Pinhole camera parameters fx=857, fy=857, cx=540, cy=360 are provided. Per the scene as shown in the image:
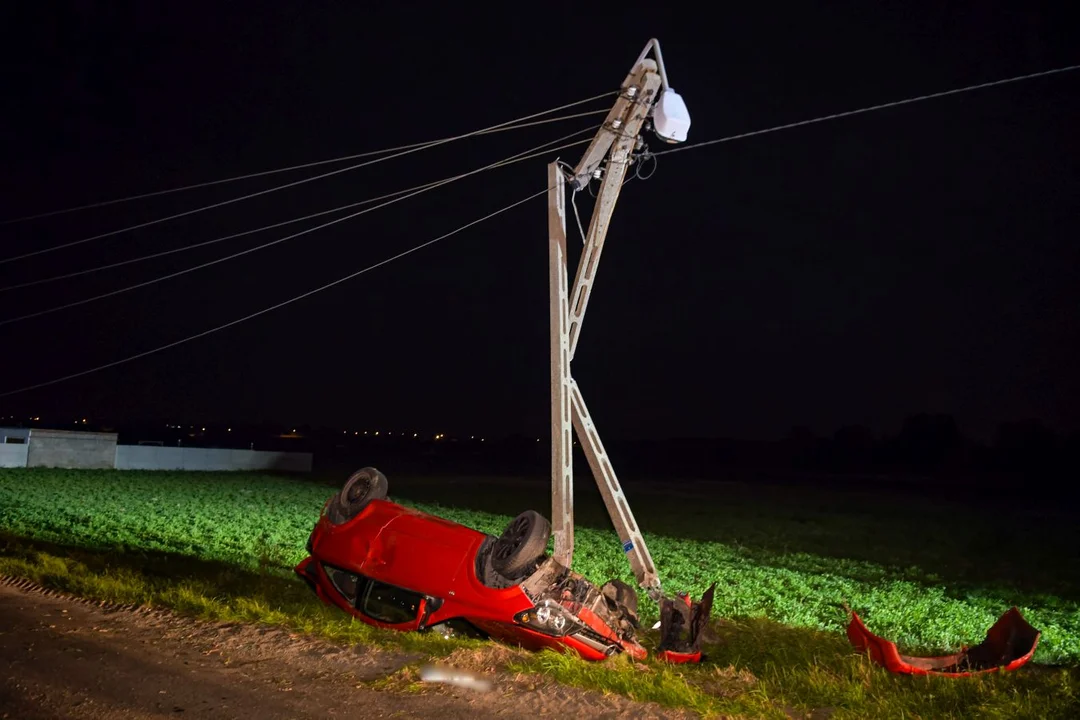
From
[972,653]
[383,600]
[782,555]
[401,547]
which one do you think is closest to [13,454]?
[782,555]

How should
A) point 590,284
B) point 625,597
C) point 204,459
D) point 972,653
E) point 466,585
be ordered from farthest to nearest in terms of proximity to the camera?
point 204,459 < point 590,284 < point 625,597 < point 972,653 < point 466,585

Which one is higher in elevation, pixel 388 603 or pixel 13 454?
pixel 388 603

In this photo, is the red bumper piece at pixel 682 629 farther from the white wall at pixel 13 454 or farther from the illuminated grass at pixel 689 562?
the white wall at pixel 13 454

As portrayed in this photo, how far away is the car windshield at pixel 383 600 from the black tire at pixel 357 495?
520 millimetres

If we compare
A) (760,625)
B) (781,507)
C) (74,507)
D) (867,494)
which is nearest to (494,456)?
(867,494)

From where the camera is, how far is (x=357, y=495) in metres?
8.41

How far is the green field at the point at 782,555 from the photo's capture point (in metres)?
7.34

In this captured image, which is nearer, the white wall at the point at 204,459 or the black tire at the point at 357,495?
the black tire at the point at 357,495

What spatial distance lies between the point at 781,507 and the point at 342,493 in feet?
106

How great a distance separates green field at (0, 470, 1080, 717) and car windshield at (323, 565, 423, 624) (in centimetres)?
164

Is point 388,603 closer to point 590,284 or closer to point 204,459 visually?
point 590,284

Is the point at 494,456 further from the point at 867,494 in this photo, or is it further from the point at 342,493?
the point at 342,493

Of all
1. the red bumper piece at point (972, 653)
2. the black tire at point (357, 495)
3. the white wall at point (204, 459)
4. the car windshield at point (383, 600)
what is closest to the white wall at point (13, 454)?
the white wall at point (204, 459)

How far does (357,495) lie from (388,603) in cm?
120
